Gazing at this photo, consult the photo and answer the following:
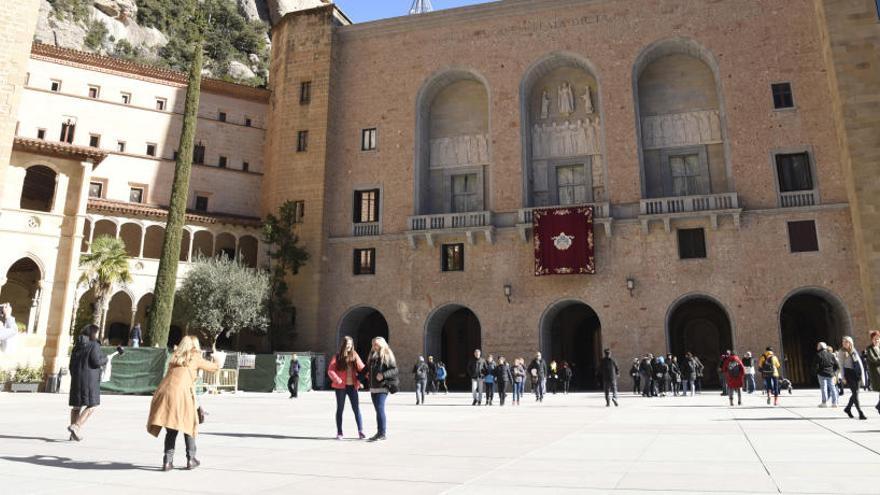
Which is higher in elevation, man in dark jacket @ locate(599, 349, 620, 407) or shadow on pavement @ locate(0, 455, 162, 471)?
man in dark jacket @ locate(599, 349, 620, 407)

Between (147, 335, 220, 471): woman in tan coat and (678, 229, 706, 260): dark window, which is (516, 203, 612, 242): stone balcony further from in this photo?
(147, 335, 220, 471): woman in tan coat

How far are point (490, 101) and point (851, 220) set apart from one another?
16898mm

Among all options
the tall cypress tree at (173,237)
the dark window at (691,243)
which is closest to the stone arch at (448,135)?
the dark window at (691,243)

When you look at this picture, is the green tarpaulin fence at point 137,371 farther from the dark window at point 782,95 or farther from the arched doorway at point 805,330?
the dark window at point 782,95

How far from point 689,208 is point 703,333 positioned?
31.9 ft

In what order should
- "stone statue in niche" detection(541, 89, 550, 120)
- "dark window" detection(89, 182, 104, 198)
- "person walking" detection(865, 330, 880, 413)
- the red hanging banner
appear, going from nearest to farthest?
"person walking" detection(865, 330, 880, 413) → the red hanging banner → "stone statue in niche" detection(541, 89, 550, 120) → "dark window" detection(89, 182, 104, 198)

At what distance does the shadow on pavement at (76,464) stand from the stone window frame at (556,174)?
2513 cm

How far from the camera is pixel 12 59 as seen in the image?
19594 mm

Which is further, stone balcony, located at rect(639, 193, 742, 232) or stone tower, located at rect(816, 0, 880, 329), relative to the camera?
stone balcony, located at rect(639, 193, 742, 232)

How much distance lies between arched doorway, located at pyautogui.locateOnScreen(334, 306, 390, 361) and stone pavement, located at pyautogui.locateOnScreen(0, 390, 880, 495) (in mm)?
18127

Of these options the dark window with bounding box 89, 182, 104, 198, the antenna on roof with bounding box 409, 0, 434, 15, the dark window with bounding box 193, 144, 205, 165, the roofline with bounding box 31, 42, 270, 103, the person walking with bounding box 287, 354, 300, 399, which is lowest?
the person walking with bounding box 287, 354, 300, 399

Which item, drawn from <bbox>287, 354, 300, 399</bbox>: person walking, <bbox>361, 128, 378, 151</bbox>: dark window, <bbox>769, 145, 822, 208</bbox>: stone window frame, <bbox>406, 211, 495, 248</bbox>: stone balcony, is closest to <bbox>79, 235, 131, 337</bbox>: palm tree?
<bbox>287, 354, 300, 399</bbox>: person walking

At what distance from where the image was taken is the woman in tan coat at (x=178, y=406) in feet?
21.2

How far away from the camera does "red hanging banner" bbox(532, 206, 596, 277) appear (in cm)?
2705
